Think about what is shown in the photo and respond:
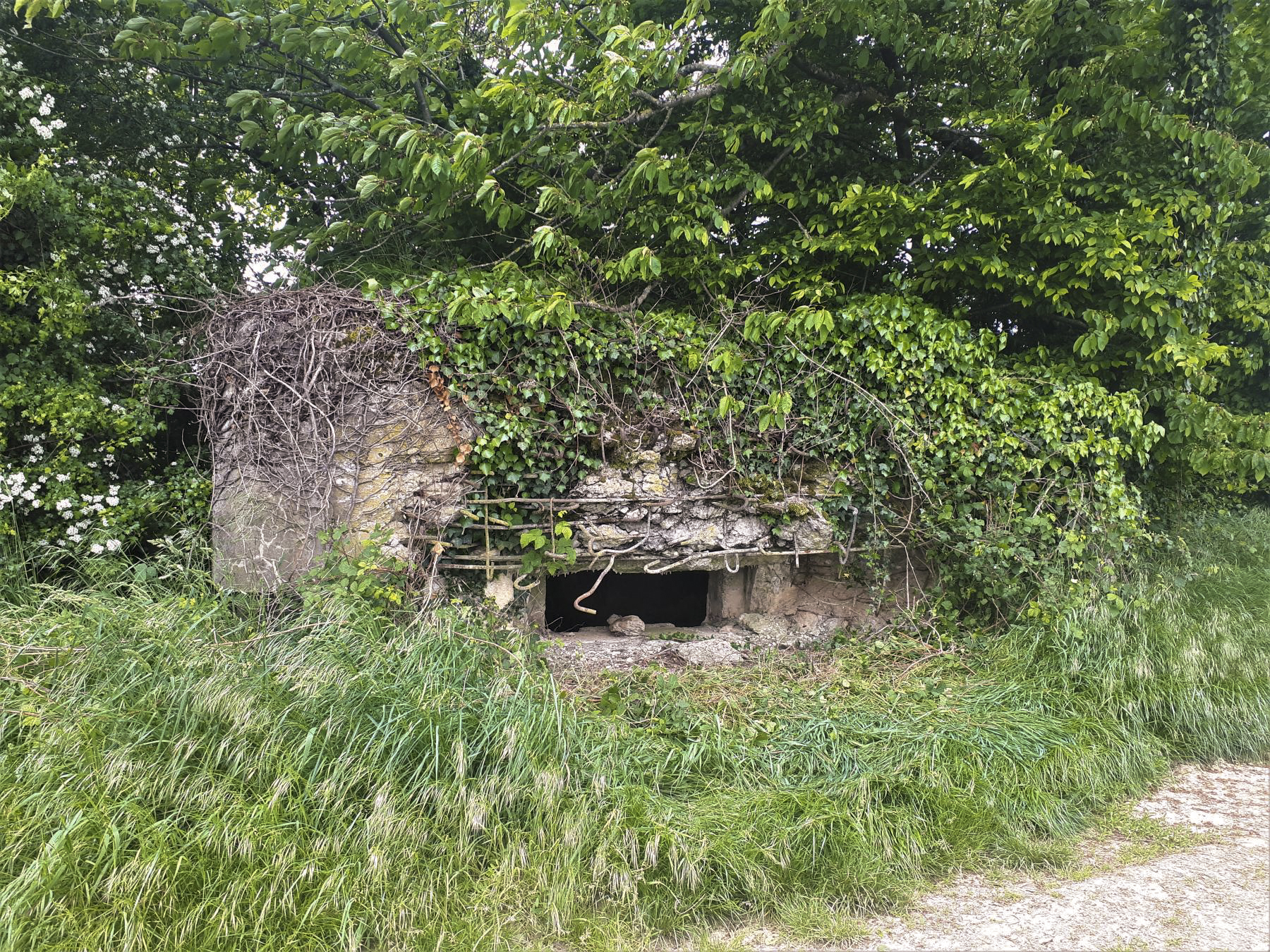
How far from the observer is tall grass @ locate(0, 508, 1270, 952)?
8.31 ft

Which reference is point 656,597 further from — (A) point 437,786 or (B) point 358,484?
(A) point 437,786

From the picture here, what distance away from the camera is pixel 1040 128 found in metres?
4.68

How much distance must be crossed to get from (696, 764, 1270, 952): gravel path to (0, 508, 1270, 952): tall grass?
15 centimetres

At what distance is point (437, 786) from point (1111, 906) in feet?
9.76

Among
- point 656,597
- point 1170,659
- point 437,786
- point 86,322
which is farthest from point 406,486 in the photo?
point 1170,659

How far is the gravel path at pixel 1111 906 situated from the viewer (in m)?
2.72

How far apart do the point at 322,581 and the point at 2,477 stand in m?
2.43

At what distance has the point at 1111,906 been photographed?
9.54ft

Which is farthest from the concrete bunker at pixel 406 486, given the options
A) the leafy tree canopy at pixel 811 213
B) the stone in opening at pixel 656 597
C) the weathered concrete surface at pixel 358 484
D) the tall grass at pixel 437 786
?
the stone in opening at pixel 656 597

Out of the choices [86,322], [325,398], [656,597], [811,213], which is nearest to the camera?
[325,398]

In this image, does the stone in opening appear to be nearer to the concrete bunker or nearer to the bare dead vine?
the concrete bunker

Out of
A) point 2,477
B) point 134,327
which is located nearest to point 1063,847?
point 2,477

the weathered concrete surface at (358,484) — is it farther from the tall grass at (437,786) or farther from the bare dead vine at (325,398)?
the tall grass at (437,786)

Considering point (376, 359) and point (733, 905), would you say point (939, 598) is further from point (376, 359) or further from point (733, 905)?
point (376, 359)
